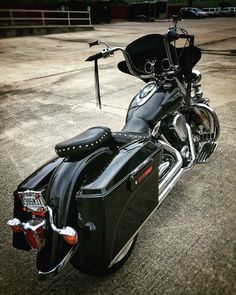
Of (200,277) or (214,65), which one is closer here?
(200,277)

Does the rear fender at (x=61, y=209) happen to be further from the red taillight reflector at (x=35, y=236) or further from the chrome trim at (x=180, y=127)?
the chrome trim at (x=180, y=127)

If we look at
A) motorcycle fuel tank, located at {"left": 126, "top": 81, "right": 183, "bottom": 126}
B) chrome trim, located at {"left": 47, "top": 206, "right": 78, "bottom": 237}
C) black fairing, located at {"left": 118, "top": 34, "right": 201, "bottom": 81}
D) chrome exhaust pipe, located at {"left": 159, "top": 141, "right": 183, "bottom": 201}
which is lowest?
chrome exhaust pipe, located at {"left": 159, "top": 141, "right": 183, "bottom": 201}

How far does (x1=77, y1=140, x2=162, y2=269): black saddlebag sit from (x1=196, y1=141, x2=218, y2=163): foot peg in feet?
4.45

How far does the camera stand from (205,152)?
10.5ft

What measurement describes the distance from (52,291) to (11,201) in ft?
4.07

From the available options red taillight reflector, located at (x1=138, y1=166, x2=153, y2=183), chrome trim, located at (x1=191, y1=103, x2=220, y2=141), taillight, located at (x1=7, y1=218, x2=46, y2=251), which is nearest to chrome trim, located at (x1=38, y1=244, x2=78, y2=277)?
taillight, located at (x1=7, y1=218, x2=46, y2=251)

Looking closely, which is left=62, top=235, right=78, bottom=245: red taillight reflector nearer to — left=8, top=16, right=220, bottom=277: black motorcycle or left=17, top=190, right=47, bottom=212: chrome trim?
left=8, top=16, right=220, bottom=277: black motorcycle

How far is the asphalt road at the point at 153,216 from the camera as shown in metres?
1.94

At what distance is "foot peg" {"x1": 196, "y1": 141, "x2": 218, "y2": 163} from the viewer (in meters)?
3.16

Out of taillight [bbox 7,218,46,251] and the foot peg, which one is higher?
taillight [bbox 7,218,46,251]

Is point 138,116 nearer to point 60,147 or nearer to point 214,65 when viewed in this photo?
point 60,147

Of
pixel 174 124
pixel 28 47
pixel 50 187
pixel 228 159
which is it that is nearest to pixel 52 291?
pixel 50 187

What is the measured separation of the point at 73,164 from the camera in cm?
171

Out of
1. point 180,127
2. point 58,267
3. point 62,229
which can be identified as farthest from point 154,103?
point 58,267
